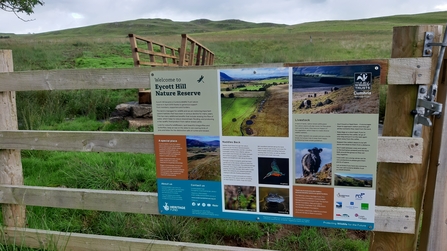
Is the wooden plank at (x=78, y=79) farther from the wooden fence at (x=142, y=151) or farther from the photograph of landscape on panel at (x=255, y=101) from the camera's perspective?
the photograph of landscape on panel at (x=255, y=101)

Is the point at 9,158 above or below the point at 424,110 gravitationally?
below

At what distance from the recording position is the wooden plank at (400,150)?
2258 millimetres

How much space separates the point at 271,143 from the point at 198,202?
748mm

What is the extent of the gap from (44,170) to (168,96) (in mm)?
3653

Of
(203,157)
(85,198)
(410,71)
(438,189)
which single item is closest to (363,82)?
(410,71)

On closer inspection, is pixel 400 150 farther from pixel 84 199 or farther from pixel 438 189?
pixel 84 199

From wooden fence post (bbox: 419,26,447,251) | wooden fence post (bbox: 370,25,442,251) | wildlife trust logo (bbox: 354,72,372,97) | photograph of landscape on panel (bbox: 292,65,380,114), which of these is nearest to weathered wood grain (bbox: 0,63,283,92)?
photograph of landscape on panel (bbox: 292,65,380,114)

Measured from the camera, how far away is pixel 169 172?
2.78 metres

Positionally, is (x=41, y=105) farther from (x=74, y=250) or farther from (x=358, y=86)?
(x=358, y=86)

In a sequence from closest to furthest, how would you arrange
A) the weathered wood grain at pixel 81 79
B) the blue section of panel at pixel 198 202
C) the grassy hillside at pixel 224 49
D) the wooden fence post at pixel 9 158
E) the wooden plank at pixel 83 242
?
the blue section of panel at pixel 198 202, the weathered wood grain at pixel 81 79, the wooden plank at pixel 83 242, the wooden fence post at pixel 9 158, the grassy hillside at pixel 224 49

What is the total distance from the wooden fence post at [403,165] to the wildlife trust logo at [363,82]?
0.76ft

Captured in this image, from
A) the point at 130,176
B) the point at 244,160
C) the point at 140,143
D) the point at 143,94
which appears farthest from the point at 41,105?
the point at 244,160

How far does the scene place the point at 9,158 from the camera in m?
3.25

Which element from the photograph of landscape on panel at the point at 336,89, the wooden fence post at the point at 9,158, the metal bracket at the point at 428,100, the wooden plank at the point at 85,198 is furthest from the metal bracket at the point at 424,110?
the wooden fence post at the point at 9,158
